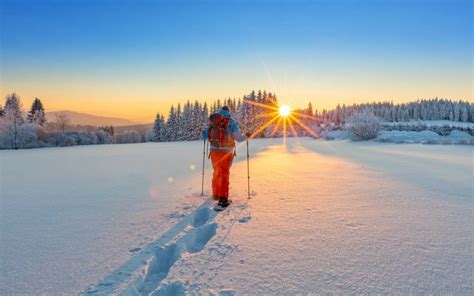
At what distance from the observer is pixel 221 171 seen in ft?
16.7

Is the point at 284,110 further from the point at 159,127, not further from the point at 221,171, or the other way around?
the point at 221,171

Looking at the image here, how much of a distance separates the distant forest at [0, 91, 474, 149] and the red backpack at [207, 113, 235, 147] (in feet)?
97.7

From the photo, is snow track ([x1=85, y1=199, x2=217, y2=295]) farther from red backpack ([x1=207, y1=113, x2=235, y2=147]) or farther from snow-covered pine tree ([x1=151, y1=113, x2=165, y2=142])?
snow-covered pine tree ([x1=151, y1=113, x2=165, y2=142])

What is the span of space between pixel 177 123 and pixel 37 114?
96.5 ft

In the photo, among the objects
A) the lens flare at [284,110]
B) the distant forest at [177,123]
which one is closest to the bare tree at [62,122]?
the distant forest at [177,123]

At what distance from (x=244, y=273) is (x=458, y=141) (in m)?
26.9

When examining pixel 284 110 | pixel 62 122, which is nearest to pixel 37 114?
pixel 62 122

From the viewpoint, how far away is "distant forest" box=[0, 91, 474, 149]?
102 ft

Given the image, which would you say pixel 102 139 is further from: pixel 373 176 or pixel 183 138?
pixel 373 176

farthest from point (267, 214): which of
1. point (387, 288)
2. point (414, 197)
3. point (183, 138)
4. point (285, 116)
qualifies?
point (285, 116)

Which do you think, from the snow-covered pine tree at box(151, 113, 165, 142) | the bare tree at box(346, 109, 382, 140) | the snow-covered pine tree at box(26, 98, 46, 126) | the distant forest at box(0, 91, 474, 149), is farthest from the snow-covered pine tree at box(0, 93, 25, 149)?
the bare tree at box(346, 109, 382, 140)

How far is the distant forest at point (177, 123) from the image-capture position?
31.0m

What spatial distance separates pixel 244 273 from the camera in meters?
2.43

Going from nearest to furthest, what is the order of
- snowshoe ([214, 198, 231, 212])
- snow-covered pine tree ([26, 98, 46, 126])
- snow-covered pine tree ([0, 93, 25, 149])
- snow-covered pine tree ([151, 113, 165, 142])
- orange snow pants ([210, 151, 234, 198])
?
snowshoe ([214, 198, 231, 212]) → orange snow pants ([210, 151, 234, 198]) → snow-covered pine tree ([0, 93, 25, 149]) → snow-covered pine tree ([26, 98, 46, 126]) → snow-covered pine tree ([151, 113, 165, 142])
